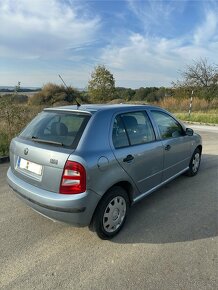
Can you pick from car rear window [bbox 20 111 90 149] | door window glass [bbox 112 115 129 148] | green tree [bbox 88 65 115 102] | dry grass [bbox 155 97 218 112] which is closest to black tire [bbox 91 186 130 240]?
door window glass [bbox 112 115 129 148]

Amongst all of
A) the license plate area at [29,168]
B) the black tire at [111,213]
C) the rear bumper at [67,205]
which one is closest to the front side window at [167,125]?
the black tire at [111,213]

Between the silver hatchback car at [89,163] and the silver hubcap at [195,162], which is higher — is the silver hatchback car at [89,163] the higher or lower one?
the higher one

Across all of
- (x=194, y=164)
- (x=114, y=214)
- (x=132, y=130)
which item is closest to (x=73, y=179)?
(x=114, y=214)

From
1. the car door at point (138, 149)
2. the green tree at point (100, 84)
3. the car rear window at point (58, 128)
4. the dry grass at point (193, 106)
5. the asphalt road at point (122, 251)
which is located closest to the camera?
the asphalt road at point (122, 251)

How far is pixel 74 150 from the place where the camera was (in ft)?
9.36

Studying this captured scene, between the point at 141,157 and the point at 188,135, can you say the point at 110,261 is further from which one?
the point at 188,135

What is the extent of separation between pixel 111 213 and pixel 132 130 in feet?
3.62

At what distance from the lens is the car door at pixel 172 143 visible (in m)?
4.21

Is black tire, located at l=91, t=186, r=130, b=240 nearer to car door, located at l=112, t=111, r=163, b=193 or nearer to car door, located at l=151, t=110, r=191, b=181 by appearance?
car door, located at l=112, t=111, r=163, b=193

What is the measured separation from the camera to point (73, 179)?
281 centimetres

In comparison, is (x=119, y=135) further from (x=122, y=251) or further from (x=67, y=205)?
(x=122, y=251)

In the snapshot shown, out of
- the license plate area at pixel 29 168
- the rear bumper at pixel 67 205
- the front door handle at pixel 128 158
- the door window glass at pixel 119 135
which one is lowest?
the rear bumper at pixel 67 205

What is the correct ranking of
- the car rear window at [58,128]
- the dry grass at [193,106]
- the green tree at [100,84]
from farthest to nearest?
the green tree at [100,84], the dry grass at [193,106], the car rear window at [58,128]

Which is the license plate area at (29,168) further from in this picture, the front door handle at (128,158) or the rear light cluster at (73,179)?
the front door handle at (128,158)
